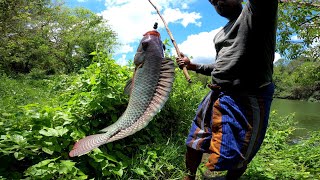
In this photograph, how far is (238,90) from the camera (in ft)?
7.02

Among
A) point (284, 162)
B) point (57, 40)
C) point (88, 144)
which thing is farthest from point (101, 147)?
point (57, 40)

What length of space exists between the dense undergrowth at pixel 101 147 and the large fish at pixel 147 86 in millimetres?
290

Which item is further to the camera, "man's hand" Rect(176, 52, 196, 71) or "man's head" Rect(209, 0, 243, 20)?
"man's hand" Rect(176, 52, 196, 71)

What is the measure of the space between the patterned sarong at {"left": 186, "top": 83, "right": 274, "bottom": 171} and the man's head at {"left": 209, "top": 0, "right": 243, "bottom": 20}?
2.12ft

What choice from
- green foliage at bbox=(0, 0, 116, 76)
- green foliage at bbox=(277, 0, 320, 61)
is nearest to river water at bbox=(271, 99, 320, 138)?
green foliage at bbox=(277, 0, 320, 61)

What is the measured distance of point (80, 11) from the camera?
3284cm

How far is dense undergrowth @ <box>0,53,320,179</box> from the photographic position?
2262mm

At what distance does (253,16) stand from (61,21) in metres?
29.6

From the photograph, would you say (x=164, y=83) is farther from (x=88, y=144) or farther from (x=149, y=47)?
(x=88, y=144)

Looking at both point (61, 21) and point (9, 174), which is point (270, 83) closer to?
point (9, 174)

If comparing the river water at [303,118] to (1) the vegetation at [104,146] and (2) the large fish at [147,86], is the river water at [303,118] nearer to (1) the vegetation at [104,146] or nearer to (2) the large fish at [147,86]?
(1) the vegetation at [104,146]

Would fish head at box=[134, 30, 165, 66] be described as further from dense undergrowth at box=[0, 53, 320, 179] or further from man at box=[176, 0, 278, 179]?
dense undergrowth at box=[0, 53, 320, 179]

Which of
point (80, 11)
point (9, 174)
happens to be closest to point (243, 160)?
point (9, 174)

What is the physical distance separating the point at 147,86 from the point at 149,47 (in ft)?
1.05
